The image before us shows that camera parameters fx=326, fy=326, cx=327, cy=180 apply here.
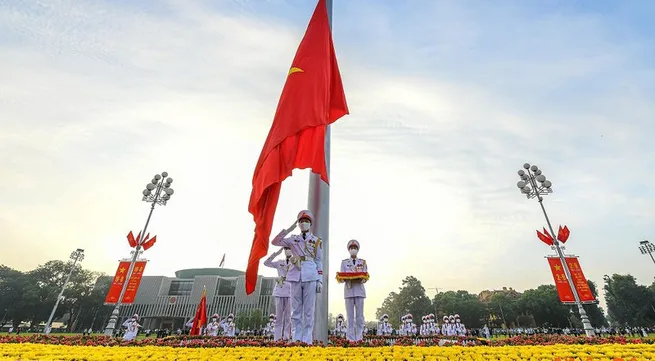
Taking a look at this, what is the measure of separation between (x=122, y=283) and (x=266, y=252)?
15.5m

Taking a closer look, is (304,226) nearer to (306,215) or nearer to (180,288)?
(306,215)

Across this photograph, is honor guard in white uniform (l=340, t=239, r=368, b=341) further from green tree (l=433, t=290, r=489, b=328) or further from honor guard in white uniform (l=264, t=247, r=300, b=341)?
green tree (l=433, t=290, r=489, b=328)

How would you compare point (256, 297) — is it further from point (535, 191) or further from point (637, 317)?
point (637, 317)

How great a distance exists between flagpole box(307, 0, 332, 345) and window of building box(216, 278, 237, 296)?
62.9 metres

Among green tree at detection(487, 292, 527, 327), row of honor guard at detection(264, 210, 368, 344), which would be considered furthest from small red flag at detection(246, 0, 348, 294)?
green tree at detection(487, 292, 527, 327)

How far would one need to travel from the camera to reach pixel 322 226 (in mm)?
5793

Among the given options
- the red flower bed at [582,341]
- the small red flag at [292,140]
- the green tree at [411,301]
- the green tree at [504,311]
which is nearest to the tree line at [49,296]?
the green tree at [411,301]

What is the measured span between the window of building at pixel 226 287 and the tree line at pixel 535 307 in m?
32.4

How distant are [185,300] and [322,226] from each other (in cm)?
6433

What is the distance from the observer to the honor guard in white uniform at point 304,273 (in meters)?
5.37

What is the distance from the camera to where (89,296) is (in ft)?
179

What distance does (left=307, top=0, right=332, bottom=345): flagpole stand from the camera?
17.2 feet

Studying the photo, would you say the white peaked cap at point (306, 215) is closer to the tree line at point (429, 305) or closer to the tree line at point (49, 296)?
the tree line at point (429, 305)

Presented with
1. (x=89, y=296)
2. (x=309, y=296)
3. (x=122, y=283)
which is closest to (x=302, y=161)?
(x=309, y=296)
